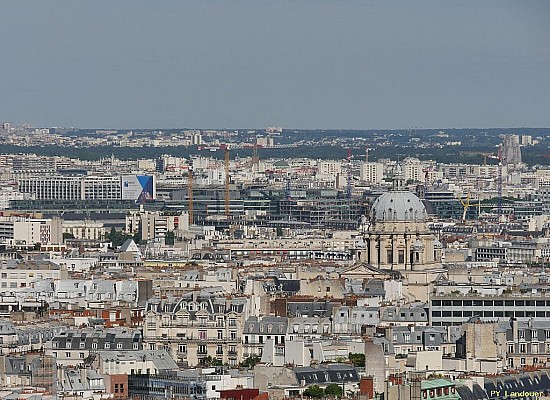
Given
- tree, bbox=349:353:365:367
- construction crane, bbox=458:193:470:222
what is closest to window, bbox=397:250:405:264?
tree, bbox=349:353:365:367

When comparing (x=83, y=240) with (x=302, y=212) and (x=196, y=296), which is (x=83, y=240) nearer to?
(x=302, y=212)

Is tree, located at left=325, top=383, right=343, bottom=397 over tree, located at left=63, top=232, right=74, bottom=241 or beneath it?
over

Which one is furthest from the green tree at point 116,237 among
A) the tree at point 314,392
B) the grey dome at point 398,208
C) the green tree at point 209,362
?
the tree at point 314,392

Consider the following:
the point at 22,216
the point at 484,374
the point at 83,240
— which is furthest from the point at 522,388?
the point at 22,216

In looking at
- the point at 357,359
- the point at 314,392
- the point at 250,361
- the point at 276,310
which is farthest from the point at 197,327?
the point at 314,392

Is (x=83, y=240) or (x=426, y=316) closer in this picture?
(x=426, y=316)

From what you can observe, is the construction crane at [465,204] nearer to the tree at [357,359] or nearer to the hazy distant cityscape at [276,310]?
the hazy distant cityscape at [276,310]

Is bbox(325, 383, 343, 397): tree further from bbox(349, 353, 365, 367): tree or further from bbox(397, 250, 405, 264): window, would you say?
bbox(397, 250, 405, 264): window
